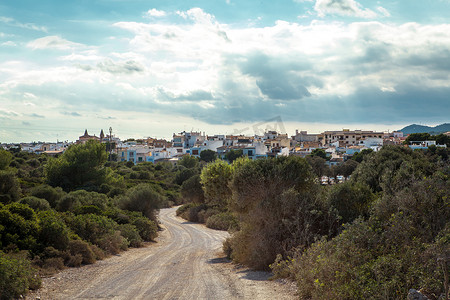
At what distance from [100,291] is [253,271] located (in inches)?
186

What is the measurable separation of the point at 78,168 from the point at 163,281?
108 feet

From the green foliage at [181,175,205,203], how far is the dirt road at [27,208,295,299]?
86.2 ft

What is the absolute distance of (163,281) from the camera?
39.2 ft

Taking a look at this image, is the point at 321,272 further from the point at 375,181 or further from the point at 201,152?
the point at 201,152

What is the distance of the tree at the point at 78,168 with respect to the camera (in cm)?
4141

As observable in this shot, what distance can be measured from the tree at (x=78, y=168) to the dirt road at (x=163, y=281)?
25.2 meters

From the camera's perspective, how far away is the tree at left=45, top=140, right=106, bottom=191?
136 ft

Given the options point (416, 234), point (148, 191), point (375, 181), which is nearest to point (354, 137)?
point (148, 191)

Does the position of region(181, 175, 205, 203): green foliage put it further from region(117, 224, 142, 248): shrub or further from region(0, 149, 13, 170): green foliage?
region(117, 224, 142, 248): shrub

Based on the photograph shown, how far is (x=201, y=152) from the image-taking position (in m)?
104

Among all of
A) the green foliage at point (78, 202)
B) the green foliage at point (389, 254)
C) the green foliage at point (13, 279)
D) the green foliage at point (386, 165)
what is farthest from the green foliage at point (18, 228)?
the green foliage at point (386, 165)

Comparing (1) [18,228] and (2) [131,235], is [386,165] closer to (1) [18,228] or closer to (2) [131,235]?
(2) [131,235]

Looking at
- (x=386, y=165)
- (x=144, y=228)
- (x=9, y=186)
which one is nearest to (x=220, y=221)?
(x=144, y=228)

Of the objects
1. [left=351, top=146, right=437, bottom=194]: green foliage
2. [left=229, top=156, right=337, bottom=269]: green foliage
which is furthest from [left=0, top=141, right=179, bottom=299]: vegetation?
[left=351, top=146, right=437, bottom=194]: green foliage
